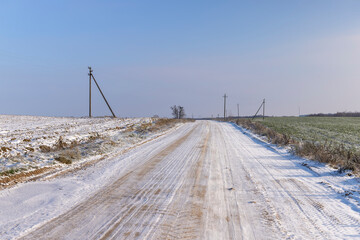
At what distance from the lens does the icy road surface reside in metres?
3.76

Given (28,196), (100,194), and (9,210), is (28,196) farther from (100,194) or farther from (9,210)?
(100,194)

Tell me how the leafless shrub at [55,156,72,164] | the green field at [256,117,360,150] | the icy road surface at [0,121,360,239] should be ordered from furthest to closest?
the green field at [256,117,360,150]
the leafless shrub at [55,156,72,164]
the icy road surface at [0,121,360,239]

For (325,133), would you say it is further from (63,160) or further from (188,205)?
(188,205)

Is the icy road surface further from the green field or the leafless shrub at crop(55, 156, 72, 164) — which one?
the green field

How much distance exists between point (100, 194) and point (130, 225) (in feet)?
5.96

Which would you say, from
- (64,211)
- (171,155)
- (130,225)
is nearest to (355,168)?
(171,155)

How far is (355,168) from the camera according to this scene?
24.9 ft

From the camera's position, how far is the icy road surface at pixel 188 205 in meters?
3.76

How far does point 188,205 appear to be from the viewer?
477 centimetres

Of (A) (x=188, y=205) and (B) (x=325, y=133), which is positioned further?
(B) (x=325, y=133)

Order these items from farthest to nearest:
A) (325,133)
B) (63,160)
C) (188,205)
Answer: (325,133)
(63,160)
(188,205)

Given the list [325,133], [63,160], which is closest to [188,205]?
[63,160]

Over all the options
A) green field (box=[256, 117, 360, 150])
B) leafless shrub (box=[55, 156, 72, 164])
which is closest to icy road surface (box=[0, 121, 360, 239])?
leafless shrub (box=[55, 156, 72, 164])

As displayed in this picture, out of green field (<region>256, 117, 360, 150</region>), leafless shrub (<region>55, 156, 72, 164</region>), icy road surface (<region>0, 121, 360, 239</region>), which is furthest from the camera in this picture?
green field (<region>256, 117, 360, 150</region>)
